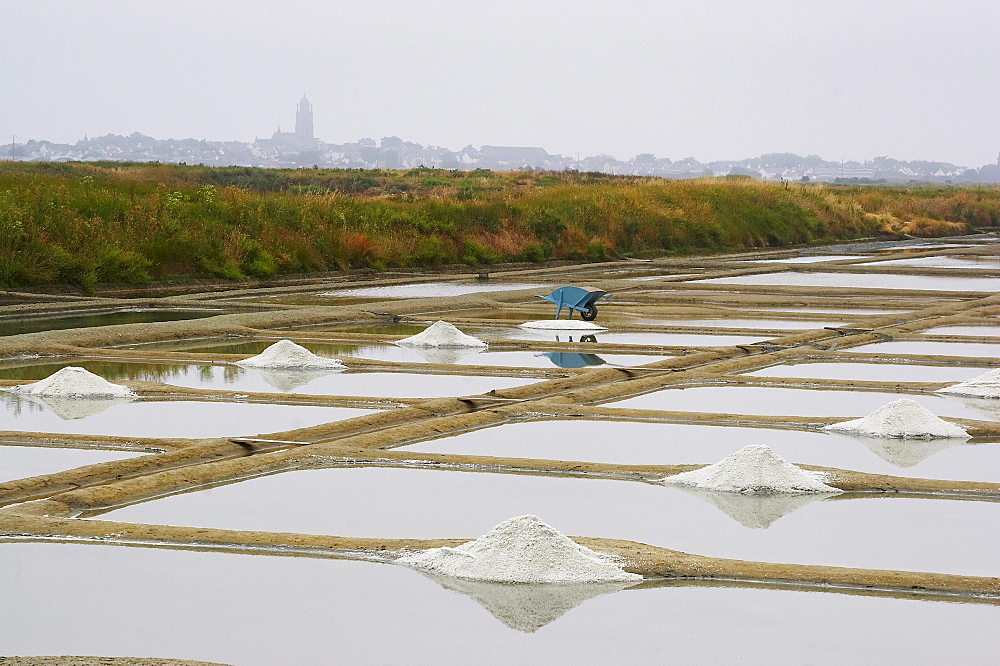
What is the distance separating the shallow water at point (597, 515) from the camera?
472 cm

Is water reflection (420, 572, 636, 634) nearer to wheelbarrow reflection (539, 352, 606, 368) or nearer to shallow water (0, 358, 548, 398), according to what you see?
shallow water (0, 358, 548, 398)

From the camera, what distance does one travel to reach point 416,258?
2067 centimetres

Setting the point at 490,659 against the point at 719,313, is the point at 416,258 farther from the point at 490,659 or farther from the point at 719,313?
the point at 490,659

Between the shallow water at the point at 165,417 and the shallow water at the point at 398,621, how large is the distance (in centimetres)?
244

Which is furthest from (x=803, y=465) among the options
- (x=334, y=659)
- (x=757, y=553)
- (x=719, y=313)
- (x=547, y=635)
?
(x=719, y=313)

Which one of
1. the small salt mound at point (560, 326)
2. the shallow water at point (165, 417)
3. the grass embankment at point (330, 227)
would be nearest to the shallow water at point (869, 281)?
the grass embankment at point (330, 227)

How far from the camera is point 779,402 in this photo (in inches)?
324

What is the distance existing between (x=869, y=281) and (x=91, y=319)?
35.1 feet

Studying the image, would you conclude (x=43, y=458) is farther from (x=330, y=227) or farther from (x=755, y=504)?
(x=330, y=227)

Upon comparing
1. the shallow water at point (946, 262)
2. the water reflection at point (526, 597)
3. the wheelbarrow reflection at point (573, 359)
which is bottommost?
the shallow water at point (946, 262)

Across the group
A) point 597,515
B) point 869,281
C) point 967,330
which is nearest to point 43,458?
point 597,515

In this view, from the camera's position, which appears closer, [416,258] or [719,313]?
A: [719,313]

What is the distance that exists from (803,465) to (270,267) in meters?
12.3

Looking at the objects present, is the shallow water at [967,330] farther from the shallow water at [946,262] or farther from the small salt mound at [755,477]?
the shallow water at [946,262]
